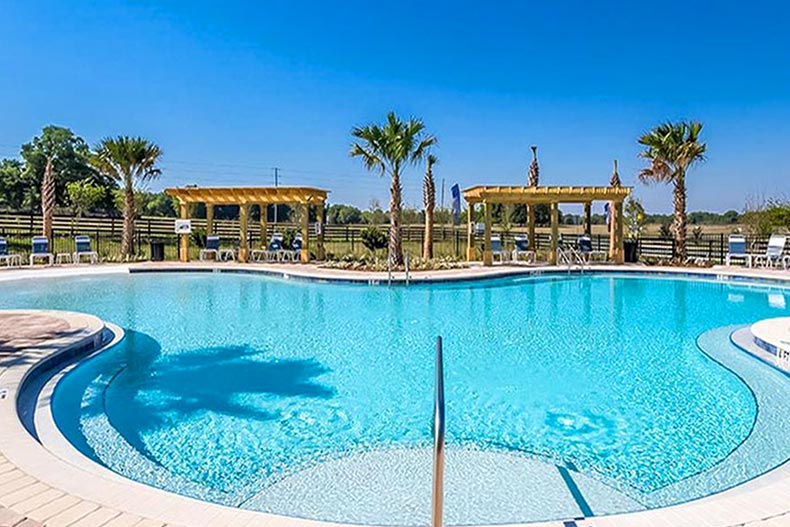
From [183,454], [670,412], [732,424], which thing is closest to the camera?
[183,454]

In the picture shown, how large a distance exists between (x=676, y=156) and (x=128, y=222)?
18853 millimetres

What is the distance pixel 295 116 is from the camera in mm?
23938

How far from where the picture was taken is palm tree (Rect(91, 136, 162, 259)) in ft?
58.5

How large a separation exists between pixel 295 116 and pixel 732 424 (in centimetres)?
2218

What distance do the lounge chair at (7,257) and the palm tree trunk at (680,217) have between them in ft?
70.8

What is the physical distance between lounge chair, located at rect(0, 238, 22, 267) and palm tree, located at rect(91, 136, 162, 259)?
3.10m

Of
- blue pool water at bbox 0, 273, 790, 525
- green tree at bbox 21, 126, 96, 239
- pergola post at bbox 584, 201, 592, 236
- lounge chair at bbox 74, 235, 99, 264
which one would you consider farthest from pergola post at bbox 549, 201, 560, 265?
green tree at bbox 21, 126, 96, 239

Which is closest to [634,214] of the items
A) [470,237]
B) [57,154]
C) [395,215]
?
[470,237]

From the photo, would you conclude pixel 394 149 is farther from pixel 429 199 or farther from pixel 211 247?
pixel 211 247

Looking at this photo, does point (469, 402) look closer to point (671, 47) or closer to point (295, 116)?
point (671, 47)

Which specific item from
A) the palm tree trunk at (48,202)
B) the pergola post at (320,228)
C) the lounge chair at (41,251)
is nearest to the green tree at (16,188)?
the palm tree trunk at (48,202)

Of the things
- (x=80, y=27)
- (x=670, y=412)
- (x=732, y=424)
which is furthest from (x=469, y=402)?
(x=80, y=27)

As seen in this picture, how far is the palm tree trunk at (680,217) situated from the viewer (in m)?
17.5

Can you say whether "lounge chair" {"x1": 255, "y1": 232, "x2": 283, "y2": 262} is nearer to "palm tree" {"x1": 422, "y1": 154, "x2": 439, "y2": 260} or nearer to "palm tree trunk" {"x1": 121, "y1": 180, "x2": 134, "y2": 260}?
"palm tree trunk" {"x1": 121, "y1": 180, "x2": 134, "y2": 260}
